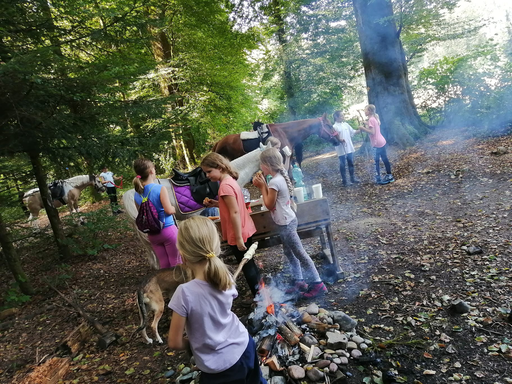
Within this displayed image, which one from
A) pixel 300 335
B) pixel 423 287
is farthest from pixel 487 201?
pixel 300 335

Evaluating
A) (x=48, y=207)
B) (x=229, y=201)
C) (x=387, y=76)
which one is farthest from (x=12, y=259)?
(x=387, y=76)

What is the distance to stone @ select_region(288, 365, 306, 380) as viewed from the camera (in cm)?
250

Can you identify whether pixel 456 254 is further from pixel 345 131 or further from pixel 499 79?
pixel 499 79

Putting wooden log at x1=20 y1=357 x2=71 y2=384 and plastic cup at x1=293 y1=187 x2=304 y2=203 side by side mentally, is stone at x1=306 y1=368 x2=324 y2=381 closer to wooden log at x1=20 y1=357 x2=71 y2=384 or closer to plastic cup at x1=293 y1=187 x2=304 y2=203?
plastic cup at x1=293 y1=187 x2=304 y2=203

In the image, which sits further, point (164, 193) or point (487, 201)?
point (487, 201)

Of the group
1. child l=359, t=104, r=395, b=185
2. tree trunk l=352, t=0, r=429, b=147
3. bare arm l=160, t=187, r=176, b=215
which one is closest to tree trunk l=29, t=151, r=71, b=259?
bare arm l=160, t=187, r=176, b=215

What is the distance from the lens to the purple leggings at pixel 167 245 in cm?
389

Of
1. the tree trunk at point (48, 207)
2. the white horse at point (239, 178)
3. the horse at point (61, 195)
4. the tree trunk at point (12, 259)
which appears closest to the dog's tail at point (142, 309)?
the white horse at point (239, 178)

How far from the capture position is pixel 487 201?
5656 millimetres

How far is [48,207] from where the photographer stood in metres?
6.19

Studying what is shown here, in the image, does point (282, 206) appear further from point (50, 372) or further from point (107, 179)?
point (107, 179)

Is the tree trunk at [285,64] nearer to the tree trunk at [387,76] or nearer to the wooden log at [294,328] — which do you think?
the tree trunk at [387,76]

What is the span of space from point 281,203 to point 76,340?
10.2 feet

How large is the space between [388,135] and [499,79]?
149 inches
